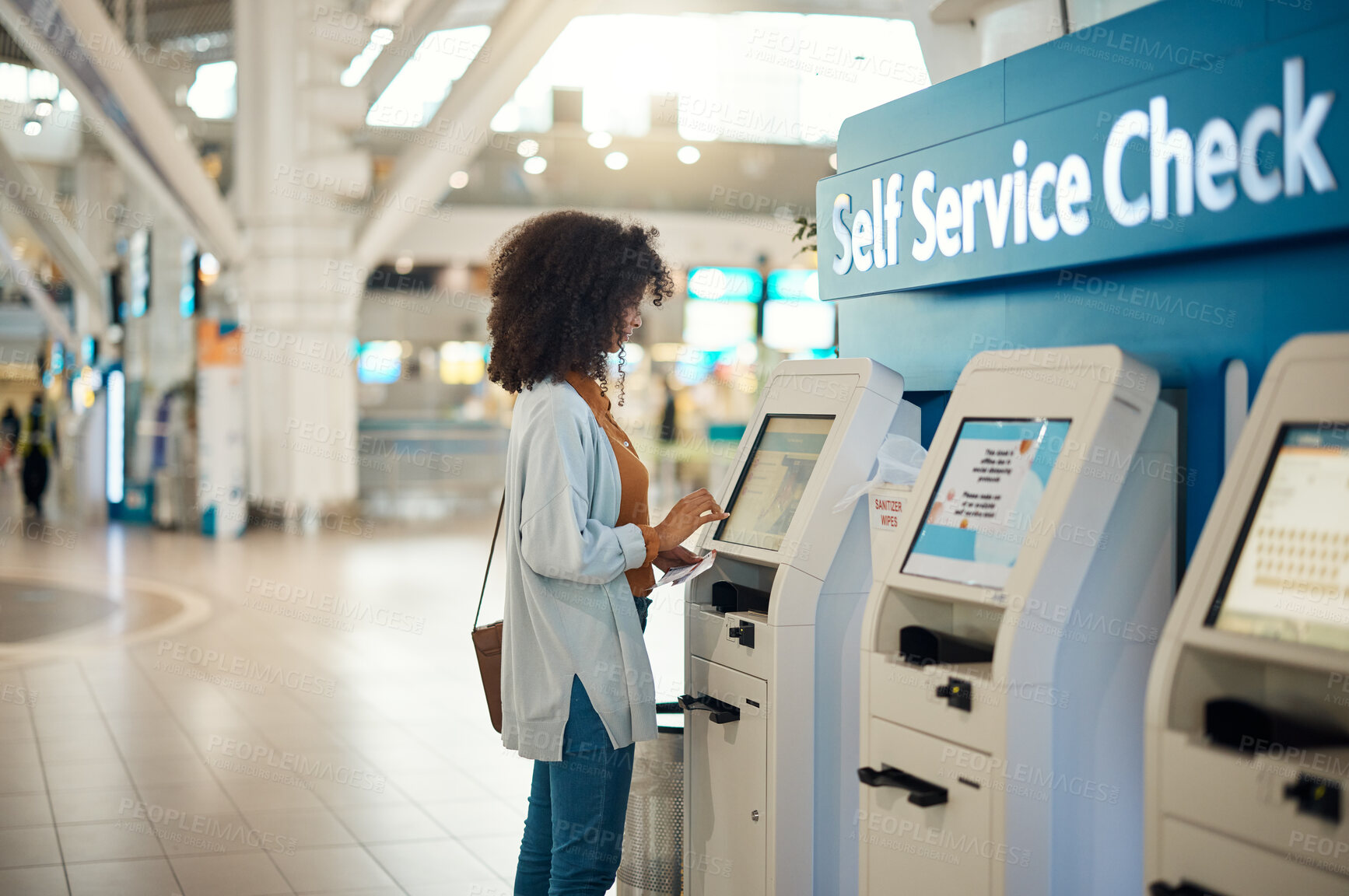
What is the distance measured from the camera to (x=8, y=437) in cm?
2100

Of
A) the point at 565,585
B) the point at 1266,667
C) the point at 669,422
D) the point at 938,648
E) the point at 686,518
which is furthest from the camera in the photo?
the point at 669,422

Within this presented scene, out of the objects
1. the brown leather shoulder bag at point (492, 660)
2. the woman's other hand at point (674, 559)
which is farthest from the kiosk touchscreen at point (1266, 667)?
the brown leather shoulder bag at point (492, 660)

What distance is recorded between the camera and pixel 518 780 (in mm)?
4250

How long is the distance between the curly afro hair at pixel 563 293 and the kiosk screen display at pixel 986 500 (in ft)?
2.30

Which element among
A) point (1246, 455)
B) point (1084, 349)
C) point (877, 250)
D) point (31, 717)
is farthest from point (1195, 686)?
point (31, 717)

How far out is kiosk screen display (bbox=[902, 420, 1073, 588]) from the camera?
6.56ft

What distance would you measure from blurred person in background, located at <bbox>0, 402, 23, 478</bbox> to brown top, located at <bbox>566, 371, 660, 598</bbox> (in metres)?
20.4

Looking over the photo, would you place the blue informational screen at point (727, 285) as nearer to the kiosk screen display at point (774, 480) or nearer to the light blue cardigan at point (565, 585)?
the kiosk screen display at point (774, 480)

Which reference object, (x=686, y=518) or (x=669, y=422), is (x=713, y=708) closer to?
(x=686, y=518)

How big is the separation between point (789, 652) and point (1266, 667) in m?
0.91

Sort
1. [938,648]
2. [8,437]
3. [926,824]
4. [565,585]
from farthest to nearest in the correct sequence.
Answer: [8,437] < [565,585] < [938,648] < [926,824]

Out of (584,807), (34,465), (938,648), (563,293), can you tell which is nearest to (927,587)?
(938,648)

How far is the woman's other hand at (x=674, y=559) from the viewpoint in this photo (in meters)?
2.49

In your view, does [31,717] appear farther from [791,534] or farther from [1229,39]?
[1229,39]
